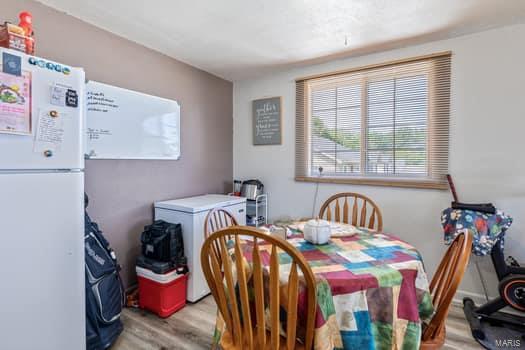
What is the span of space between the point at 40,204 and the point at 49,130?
353 millimetres

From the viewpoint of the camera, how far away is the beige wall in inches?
74.8

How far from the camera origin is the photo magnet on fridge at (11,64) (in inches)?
44.2

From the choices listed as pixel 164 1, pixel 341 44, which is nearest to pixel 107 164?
pixel 164 1

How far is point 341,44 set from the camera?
→ 2.41 m

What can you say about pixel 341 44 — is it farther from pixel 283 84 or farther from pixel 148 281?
pixel 148 281

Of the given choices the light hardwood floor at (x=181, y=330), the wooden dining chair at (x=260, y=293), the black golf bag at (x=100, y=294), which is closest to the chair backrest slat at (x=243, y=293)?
the wooden dining chair at (x=260, y=293)

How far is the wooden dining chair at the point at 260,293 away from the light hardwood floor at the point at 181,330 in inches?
32.5

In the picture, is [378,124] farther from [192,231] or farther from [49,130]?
[49,130]

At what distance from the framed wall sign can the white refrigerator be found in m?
2.10

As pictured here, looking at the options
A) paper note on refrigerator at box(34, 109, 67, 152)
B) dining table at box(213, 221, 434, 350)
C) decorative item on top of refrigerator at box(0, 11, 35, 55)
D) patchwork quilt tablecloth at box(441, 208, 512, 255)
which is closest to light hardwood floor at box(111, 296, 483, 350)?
patchwork quilt tablecloth at box(441, 208, 512, 255)

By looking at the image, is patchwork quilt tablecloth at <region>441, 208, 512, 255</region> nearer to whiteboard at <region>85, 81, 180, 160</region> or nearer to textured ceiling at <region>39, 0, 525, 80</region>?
textured ceiling at <region>39, 0, 525, 80</region>

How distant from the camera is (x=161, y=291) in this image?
2080mm

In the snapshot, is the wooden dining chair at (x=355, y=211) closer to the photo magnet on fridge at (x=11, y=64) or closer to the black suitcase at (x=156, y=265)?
the black suitcase at (x=156, y=265)

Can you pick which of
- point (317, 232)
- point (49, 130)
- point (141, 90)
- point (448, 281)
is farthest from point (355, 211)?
point (141, 90)
